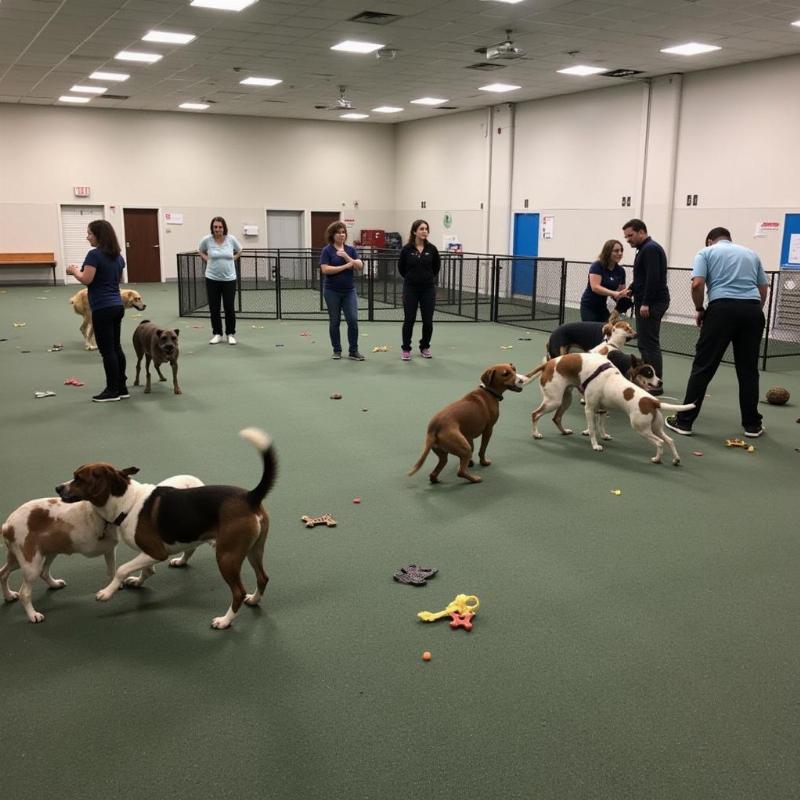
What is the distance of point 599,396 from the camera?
19.1ft

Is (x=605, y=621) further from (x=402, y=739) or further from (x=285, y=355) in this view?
(x=285, y=355)

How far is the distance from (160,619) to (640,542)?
2597 mm

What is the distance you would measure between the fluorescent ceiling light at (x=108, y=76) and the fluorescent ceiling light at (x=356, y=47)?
5057 millimetres

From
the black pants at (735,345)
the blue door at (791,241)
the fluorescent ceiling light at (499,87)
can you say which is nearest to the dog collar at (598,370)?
the black pants at (735,345)

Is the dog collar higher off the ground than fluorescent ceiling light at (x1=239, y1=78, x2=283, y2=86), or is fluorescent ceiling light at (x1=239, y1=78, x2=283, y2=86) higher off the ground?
fluorescent ceiling light at (x1=239, y1=78, x2=283, y2=86)

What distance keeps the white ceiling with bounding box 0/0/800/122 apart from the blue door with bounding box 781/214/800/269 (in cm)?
255

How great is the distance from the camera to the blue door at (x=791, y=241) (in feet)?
39.3

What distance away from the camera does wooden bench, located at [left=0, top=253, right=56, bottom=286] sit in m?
19.0

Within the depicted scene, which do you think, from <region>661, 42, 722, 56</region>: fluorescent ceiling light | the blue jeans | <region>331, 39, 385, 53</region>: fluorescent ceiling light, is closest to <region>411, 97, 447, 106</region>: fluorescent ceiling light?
<region>331, 39, 385, 53</region>: fluorescent ceiling light

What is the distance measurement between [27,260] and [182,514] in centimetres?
1859

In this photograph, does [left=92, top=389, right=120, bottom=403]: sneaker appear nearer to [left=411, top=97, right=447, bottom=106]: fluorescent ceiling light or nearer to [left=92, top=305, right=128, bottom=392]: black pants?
[left=92, top=305, right=128, bottom=392]: black pants

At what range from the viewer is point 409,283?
938cm

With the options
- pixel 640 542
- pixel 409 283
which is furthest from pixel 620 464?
pixel 409 283

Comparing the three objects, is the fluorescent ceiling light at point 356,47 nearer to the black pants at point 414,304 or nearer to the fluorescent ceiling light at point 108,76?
the black pants at point 414,304
